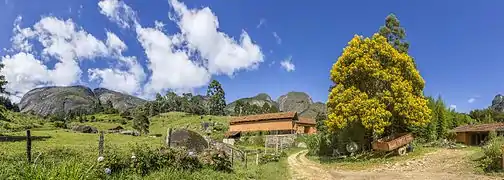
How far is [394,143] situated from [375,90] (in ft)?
12.4

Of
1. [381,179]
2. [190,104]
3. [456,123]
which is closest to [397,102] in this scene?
[381,179]

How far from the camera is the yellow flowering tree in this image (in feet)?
75.0

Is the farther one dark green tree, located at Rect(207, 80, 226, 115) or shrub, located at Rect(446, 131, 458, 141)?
dark green tree, located at Rect(207, 80, 226, 115)

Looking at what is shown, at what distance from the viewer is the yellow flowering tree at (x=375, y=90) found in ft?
75.0

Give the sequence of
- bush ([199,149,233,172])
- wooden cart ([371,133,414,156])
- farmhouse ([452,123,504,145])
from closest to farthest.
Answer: bush ([199,149,233,172]) < wooden cart ([371,133,414,156]) < farmhouse ([452,123,504,145])

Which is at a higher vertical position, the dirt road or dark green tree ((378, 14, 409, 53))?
dark green tree ((378, 14, 409, 53))

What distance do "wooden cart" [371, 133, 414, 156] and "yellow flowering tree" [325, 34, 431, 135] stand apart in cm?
63

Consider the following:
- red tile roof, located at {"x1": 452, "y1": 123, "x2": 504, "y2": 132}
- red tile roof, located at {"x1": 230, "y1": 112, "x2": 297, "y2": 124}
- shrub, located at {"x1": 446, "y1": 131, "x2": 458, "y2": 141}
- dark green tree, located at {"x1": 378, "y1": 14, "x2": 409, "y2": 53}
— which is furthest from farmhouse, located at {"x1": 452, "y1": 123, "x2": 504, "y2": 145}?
red tile roof, located at {"x1": 230, "y1": 112, "x2": 297, "y2": 124}

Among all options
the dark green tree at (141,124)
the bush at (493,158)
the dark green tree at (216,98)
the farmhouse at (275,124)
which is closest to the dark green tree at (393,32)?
the bush at (493,158)

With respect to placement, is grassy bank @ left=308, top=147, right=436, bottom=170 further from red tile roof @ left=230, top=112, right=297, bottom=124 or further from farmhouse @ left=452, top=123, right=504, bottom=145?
red tile roof @ left=230, top=112, right=297, bottom=124

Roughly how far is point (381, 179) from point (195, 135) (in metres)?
9.50

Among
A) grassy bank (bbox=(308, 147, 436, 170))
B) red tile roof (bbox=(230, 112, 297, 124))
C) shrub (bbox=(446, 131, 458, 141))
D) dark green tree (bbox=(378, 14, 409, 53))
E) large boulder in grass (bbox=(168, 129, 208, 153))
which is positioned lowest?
grassy bank (bbox=(308, 147, 436, 170))

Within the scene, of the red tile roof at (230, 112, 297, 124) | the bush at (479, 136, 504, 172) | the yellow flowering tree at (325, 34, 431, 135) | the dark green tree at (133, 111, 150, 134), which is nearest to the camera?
the bush at (479, 136, 504, 172)

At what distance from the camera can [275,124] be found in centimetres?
6238
